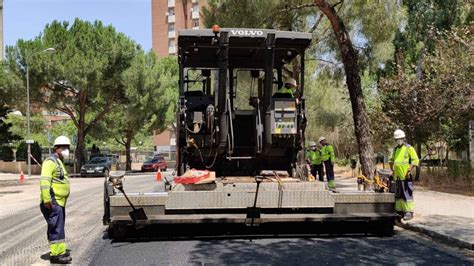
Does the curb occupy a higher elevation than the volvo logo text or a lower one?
lower

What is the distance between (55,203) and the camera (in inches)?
292

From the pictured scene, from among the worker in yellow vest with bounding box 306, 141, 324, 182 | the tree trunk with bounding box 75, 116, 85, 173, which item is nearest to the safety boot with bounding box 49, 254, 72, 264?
the worker in yellow vest with bounding box 306, 141, 324, 182

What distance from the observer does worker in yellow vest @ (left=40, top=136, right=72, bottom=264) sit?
732 centimetres

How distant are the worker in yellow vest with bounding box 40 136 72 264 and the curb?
563cm

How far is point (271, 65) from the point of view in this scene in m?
Answer: 9.25

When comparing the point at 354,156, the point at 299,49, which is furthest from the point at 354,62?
the point at 354,156

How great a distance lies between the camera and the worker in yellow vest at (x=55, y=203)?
7.32 metres

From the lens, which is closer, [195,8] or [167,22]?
[195,8]

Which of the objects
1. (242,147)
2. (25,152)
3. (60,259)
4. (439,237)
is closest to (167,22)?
(25,152)

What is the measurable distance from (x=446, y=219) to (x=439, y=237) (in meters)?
1.97

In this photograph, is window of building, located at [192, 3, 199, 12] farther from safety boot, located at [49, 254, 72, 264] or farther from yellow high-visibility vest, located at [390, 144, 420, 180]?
safety boot, located at [49, 254, 72, 264]

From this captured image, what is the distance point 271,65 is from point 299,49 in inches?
27.2

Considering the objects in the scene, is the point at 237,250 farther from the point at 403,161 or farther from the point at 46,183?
the point at 403,161

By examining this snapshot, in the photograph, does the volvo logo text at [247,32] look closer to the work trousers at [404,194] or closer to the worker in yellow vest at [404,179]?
the worker in yellow vest at [404,179]
